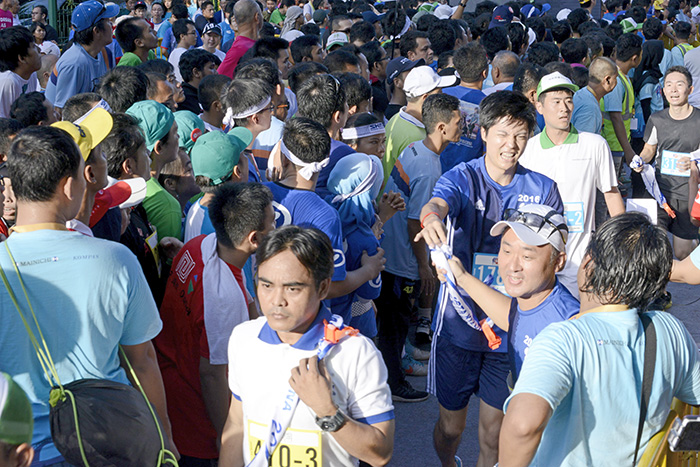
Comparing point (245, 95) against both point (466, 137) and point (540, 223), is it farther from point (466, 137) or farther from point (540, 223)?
point (540, 223)

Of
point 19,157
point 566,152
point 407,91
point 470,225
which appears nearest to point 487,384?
point 470,225

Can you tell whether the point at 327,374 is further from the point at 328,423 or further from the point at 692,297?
the point at 692,297

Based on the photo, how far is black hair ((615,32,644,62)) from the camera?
8273 millimetres

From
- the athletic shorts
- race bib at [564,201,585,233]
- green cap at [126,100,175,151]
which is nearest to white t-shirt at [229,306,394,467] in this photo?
green cap at [126,100,175,151]

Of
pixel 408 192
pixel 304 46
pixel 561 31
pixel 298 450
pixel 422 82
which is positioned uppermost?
pixel 561 31

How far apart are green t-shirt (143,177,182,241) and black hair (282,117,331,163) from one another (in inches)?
30.4

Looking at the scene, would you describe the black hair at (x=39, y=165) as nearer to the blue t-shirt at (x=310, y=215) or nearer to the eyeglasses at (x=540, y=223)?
the blue t-shirt at (x=310, y=215)

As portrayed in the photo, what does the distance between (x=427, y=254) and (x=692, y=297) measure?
3.34m

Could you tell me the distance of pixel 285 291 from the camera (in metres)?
2.37

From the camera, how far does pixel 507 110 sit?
359 cm

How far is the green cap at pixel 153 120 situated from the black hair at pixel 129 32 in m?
3.44

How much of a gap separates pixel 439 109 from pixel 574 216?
117 cm

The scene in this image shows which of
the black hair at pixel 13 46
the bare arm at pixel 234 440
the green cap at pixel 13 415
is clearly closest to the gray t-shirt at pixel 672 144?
the bare arm at pixel 234 440

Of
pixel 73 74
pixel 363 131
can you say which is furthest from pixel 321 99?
pixel 73 74
